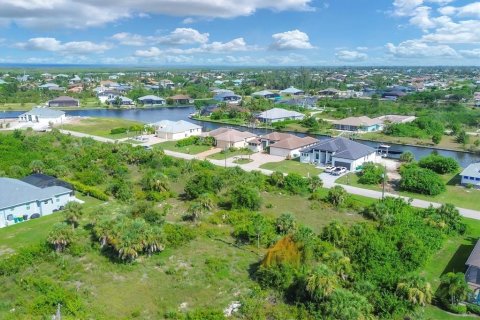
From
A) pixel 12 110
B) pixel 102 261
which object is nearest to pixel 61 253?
pixel 102 261

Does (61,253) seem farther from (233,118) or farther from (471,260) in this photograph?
(233,118)

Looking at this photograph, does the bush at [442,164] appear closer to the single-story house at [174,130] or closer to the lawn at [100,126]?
the single-story house at [174,130]

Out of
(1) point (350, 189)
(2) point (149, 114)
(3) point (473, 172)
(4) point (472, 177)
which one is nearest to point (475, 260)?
(1) point (350, 189)

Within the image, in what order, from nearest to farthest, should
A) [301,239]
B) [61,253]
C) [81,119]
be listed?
1. [301,239]
2. [61,253]
3. [81,119]

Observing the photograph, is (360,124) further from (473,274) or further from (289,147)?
(473,274)

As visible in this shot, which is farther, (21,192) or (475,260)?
(21,192)

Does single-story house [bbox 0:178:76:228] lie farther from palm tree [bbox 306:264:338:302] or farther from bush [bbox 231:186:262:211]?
palm tree [bbox 306:264:338:302]

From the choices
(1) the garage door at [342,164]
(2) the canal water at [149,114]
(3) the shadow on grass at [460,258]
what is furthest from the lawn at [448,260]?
(2) the canal water at [149,114]
